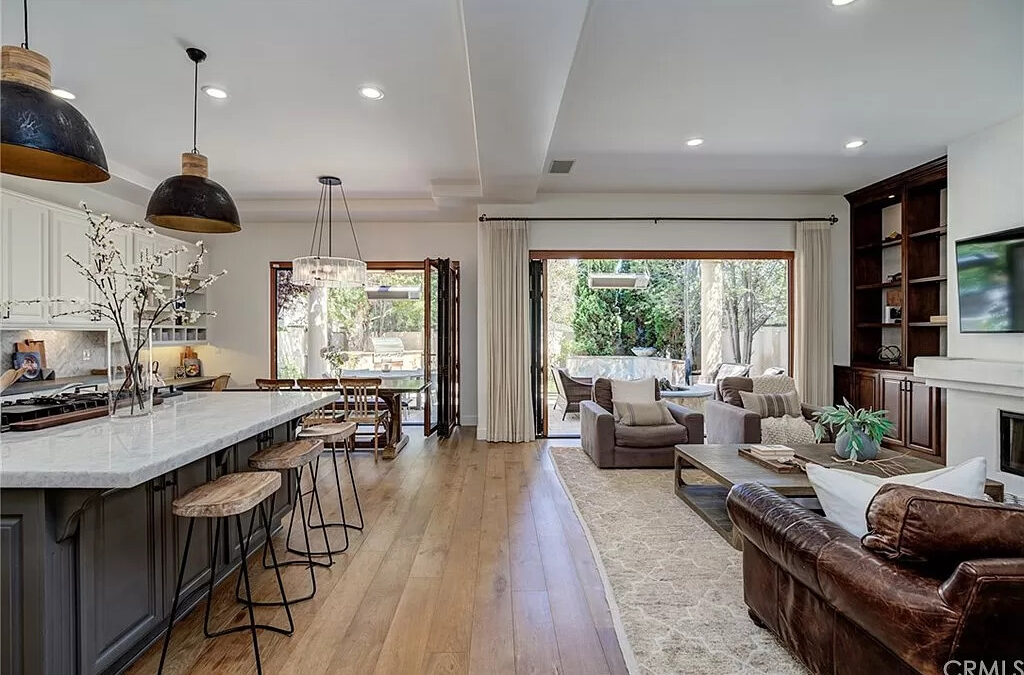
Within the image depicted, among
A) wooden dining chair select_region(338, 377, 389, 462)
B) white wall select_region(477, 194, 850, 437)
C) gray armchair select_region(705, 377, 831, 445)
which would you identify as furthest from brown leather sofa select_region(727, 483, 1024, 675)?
white wall select_region(477, 194, 850, 437)

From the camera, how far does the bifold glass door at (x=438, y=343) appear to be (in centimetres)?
668

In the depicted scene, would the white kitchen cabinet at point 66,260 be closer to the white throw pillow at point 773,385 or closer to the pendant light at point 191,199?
the pendant light at point 191,199

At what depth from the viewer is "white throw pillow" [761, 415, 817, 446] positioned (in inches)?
198

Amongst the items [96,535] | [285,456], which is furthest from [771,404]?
[96,535]

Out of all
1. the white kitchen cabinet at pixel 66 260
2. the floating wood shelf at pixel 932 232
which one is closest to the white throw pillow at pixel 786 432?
the floating wood shelf at pixel 932 232

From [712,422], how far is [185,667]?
192 inches

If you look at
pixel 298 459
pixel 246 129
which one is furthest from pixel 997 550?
pixel 246 129

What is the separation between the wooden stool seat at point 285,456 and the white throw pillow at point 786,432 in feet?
13.3

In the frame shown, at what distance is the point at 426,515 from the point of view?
392cm

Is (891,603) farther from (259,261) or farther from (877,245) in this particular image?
(259,261)

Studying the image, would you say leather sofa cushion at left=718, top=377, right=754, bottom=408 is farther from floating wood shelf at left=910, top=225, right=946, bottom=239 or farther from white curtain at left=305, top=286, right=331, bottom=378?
white curtain at left=305, top=286, right=331, bottom=378

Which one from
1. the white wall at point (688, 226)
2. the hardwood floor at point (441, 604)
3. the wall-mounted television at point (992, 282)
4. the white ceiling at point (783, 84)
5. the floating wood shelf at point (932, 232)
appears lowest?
the hardwood floor at point (441, 604)

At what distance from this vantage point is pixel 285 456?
8.87ft

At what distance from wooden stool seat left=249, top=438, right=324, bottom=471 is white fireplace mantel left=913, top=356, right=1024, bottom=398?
5.10m
